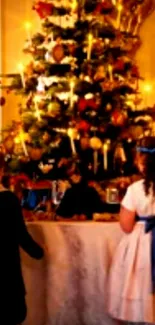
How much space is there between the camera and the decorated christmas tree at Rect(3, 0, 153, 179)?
16.4ft

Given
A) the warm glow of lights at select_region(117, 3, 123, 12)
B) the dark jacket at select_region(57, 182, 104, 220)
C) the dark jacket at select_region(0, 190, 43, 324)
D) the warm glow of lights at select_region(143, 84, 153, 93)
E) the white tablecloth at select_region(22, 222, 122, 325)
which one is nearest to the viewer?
the dark jacket at select_region(0, 190, 43, 324)

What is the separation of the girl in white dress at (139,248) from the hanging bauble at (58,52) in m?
1.72

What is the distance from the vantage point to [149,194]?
349 centimetres

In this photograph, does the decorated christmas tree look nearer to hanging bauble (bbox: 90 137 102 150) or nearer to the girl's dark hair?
hanging bauble (bbox: 90 137 102 150)

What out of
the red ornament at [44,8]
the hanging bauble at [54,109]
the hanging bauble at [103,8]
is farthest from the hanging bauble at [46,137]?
the hanging bauble at [103,8]

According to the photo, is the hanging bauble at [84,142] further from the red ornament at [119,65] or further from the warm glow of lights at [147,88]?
the warm glow of lights at [147,88]

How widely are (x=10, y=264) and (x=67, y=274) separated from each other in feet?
2.55

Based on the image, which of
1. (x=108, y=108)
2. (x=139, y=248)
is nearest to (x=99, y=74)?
(x=108, y=108)

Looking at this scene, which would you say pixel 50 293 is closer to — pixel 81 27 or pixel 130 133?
pixel 130 133

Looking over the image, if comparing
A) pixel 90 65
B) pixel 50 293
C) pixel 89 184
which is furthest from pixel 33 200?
pixel 90 65

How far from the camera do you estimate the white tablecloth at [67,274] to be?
3973mm

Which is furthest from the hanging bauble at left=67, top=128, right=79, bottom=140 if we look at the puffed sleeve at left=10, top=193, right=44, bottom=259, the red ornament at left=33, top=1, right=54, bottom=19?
the puffed sleeve at left=10, top=193, right=44, bottom=259

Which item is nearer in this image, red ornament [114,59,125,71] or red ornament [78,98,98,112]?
red ornament [78,98,98,112]

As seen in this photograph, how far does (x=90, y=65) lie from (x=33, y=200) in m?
1.26
